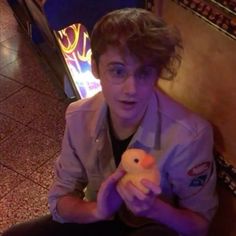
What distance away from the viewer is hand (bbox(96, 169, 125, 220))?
1.10 meters

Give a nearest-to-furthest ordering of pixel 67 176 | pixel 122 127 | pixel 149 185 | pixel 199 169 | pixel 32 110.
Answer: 1. pixel 149 185
2. pixel 199 169
3. pixel 122 127
4. pixel 67 176
5. pixel 32 110

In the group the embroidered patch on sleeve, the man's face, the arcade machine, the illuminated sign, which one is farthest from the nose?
the illuminated sign

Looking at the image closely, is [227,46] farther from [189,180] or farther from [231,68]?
[189,180]

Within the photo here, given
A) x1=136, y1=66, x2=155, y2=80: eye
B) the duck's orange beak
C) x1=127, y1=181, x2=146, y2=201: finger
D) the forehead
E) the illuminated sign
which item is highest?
the forehead

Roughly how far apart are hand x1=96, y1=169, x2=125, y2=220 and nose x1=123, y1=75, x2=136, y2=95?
0.73 ft

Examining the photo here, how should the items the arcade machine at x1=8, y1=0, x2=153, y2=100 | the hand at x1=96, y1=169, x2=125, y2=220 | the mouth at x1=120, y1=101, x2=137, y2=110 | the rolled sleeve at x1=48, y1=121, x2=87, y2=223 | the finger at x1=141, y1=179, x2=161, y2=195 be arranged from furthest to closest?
the arcade machine at x1=8, y1=0, x2=153, y2=100, the rolled sleeve at x1=48, y1=121, x2=87, y2=223, the mouth at x1=120, y1=101, x2=137, y2=110, the hand at x1=96, y1=169, x2=125, y2=220, the finger at x1=141, y1=179, x2=161, y2=195

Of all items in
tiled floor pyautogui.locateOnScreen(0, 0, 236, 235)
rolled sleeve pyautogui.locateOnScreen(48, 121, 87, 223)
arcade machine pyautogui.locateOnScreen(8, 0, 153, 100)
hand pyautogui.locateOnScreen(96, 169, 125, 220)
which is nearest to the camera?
hand pyautogui.locateOnScreen(96, 169, 125, 220)

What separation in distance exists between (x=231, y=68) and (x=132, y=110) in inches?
12.0

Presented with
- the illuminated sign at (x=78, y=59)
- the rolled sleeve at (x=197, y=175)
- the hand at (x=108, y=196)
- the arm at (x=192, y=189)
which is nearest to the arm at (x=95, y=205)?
the hand at (x=108, y=196)

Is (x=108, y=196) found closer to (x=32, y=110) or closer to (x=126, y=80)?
(x=126, y=80)

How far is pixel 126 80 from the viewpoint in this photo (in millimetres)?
1177

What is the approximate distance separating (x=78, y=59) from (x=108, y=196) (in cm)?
126

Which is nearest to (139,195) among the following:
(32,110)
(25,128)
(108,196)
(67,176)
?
(108,196)

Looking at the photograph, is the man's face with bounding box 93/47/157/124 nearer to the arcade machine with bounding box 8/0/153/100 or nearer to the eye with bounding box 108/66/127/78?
the eye with bounding box 108/66/127/78
